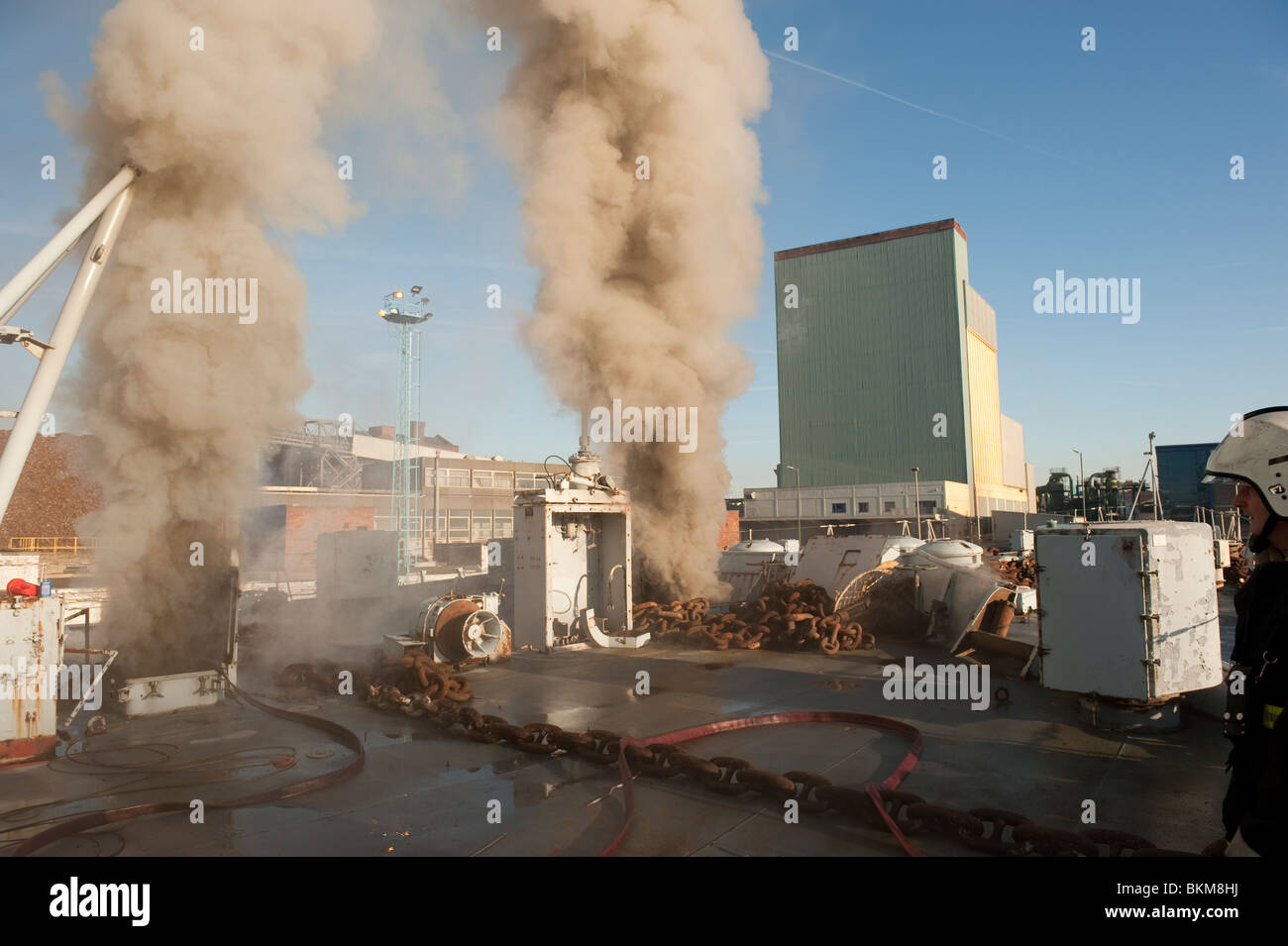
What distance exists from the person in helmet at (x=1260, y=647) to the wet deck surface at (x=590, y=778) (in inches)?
86.9

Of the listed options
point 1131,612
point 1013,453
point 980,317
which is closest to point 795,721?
point 1131,612

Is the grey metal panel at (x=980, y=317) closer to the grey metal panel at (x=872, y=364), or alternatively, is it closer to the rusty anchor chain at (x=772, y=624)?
the grey metal panel at (x=872, y=364)

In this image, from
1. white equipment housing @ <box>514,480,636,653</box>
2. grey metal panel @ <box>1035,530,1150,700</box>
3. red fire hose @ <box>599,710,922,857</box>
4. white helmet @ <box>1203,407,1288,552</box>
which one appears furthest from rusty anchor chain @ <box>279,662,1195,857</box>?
white equipment housing @ <box>514,480,636,653</box>

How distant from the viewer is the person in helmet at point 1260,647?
2051 mm

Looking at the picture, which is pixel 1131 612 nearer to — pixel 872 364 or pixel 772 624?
pixel 772 624

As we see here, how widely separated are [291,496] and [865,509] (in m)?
29.7

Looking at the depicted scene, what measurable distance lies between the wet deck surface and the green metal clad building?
35892 millimetres

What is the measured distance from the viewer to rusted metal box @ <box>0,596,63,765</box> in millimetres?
6133

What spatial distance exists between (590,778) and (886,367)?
135 feet

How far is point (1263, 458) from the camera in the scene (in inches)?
97.3
